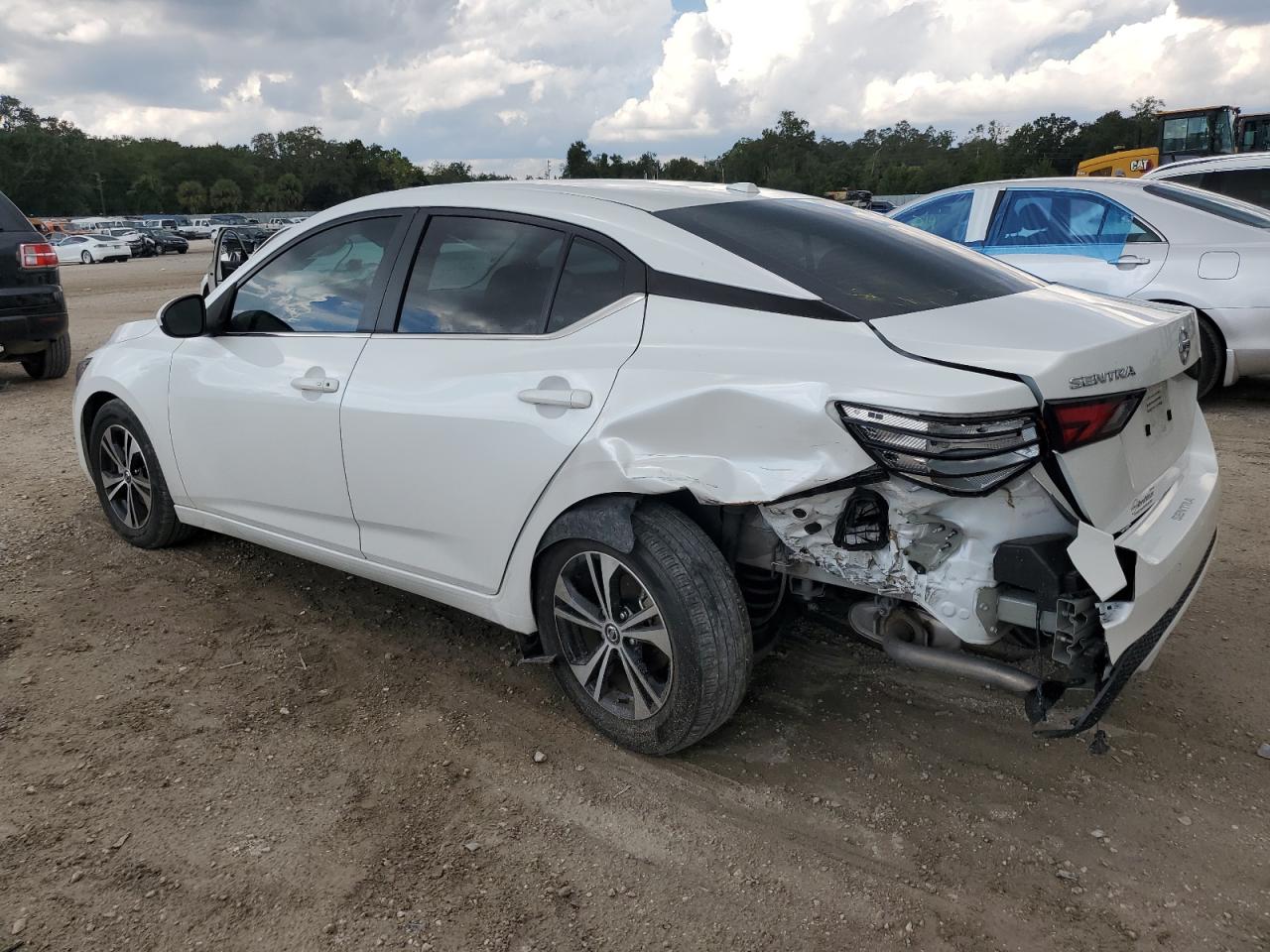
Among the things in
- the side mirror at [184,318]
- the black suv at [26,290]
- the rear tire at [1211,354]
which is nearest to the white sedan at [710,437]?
the side mirror at [184,318]

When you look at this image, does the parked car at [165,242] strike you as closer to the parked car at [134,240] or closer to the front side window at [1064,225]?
the parked car at [134,240]

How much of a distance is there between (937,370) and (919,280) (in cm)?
68

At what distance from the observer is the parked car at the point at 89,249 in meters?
37.4

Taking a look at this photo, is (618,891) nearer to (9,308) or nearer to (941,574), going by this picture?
(941,574)

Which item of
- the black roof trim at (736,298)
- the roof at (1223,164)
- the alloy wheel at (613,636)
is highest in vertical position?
the roof at (1223,164)

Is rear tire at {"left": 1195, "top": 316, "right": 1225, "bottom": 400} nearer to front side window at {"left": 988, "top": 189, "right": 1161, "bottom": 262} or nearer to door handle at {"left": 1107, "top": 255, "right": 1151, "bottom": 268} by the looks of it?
door handle at {"left": 1107, "top": 255, "right": 1151, "bottom": 268}

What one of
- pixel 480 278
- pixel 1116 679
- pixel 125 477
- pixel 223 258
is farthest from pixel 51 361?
pixel 1116 679

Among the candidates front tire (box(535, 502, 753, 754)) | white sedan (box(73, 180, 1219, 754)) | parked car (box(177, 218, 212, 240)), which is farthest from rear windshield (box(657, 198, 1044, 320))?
parked car (box(177, 218, 212, 240))

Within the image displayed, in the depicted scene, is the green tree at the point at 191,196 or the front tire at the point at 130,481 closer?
the front tire at the point at 130,481

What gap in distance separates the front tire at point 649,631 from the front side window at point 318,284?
128 cm

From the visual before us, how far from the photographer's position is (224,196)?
96562 millimetres

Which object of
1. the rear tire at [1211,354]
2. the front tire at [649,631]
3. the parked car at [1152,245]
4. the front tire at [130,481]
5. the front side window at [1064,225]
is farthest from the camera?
the front side window at [1064,225]

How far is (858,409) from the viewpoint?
2340mm

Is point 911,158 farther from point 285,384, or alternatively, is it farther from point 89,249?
point 285,384
